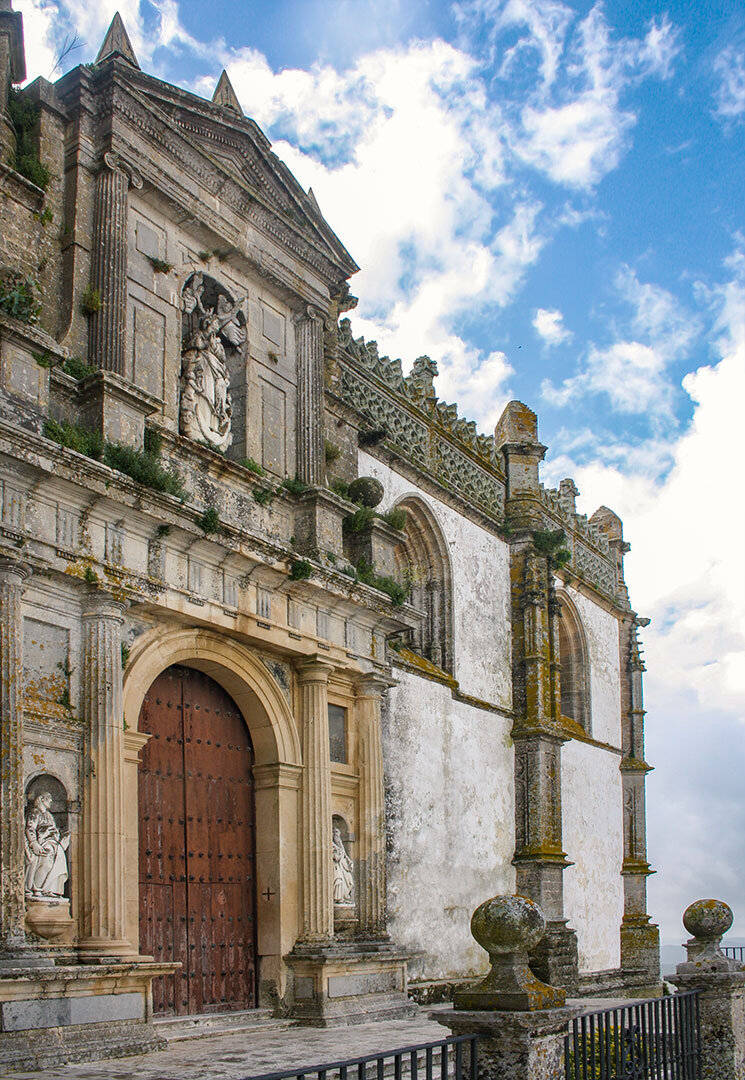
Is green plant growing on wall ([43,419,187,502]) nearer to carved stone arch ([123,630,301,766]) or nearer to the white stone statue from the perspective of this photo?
carved stone arch ([123,630,301,766])

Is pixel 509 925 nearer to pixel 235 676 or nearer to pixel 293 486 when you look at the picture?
pixel 235 676

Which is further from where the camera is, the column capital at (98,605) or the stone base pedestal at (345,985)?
the stone base pedestal at (345,985)

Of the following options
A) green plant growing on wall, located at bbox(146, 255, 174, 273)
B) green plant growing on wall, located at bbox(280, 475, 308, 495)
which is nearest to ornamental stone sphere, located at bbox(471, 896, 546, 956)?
green plant growing on wall, located at bbox(280, 475, 308, 495)

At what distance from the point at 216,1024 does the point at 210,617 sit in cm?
336

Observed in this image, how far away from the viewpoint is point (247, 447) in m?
11.5

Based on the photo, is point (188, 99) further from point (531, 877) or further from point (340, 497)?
point (531, 877)

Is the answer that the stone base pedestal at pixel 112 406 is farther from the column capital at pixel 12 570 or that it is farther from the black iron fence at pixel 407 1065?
the black iron fence at pixel 407 1065

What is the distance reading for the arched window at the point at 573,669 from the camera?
1962 cm

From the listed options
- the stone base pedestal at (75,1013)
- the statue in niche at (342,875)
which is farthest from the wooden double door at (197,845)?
the stone base pedestal at (75,1013)

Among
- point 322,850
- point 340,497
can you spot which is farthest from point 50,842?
point 340,497

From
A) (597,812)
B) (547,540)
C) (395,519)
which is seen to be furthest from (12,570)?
(597,812)

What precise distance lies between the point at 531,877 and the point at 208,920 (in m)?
6.46

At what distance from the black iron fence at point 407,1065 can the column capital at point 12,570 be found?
369 centimetres

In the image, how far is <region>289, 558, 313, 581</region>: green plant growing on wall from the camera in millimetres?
10914
